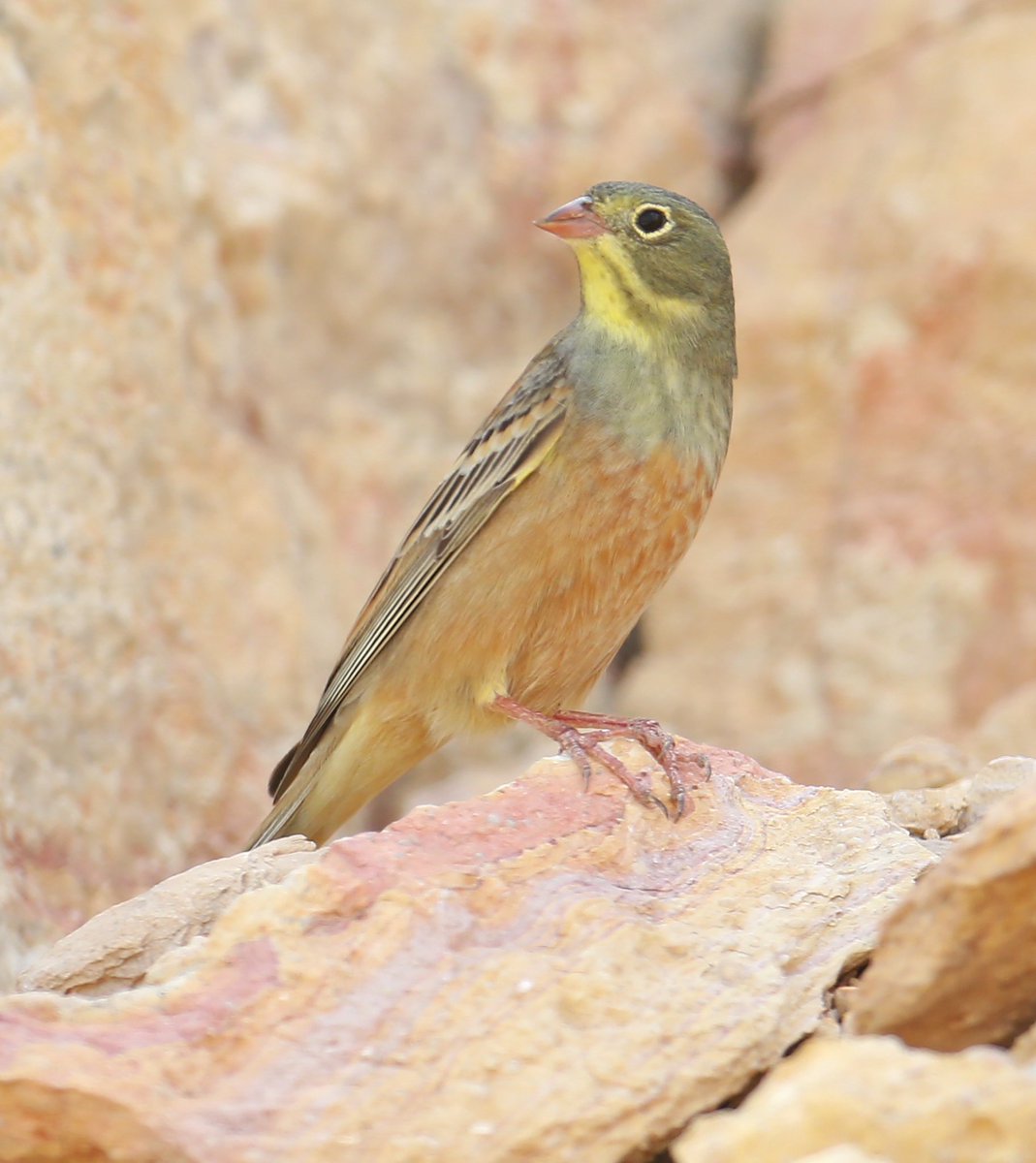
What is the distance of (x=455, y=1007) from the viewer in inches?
137

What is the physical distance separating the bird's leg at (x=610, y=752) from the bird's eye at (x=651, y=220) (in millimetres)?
1580

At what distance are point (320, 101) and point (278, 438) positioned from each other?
1.80 m

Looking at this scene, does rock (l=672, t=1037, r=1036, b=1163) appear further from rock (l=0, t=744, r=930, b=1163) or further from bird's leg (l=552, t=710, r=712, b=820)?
bird's leg (l=552, t=710, r=712, b=820)

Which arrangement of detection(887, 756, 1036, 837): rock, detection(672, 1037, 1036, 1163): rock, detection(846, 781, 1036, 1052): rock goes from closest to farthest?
1. detection(672, 1037, 1036, 1163): rock
2. detection(846, 781, 1036, 1052): rock
3. detection(887, 756, 1036, 837): rock

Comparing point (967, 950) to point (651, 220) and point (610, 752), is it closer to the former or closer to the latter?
point (610, 752)

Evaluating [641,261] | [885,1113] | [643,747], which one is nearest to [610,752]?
[643,747]

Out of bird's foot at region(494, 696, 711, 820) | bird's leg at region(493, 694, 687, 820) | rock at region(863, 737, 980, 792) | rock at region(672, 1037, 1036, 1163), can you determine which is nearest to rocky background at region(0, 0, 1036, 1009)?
rock at region(863, 737, 980, 792)

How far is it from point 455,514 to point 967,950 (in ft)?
9.68

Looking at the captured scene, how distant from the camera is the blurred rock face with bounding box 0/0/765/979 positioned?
654cm

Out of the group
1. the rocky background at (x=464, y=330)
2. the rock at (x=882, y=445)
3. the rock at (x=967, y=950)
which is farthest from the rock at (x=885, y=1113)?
the rock at (x=882, y=445)

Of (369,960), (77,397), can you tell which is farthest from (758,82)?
(369,960)

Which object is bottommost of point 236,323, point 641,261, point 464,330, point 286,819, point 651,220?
point 286,819

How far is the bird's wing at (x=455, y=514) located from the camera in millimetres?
5617

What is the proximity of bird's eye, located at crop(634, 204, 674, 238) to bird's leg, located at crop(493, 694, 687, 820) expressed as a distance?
5.18ft
